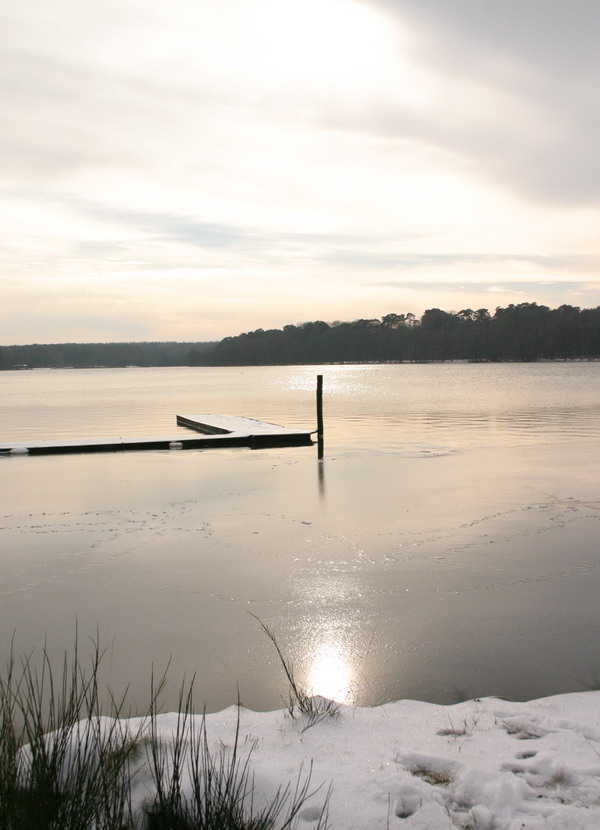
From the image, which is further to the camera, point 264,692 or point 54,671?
point 54,671

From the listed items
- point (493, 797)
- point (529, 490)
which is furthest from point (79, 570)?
point (529, 490)

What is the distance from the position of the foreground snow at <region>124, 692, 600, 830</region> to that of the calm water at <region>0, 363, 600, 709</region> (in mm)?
343

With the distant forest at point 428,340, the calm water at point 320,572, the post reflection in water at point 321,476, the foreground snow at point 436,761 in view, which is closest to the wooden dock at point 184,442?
the calm water at point 320,572

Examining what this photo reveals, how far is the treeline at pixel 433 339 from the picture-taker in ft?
393

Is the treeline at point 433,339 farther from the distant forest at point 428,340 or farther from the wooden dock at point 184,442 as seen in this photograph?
the wooden dock at point 184,442

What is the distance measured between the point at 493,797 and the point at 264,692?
1.45m

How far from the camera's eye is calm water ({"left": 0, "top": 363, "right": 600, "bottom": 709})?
159 inches

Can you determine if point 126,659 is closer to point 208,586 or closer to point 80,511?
point 208,586

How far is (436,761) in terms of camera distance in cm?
285

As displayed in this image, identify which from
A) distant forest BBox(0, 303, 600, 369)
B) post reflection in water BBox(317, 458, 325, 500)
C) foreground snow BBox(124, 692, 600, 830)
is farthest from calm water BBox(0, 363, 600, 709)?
distant forest BBox(0, 303, 600, 369)

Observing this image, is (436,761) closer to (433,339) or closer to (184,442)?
(184,442)

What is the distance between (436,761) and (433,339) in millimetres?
140312

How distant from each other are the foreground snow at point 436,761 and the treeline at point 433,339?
122 meters

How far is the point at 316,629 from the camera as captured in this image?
4.59 metres
